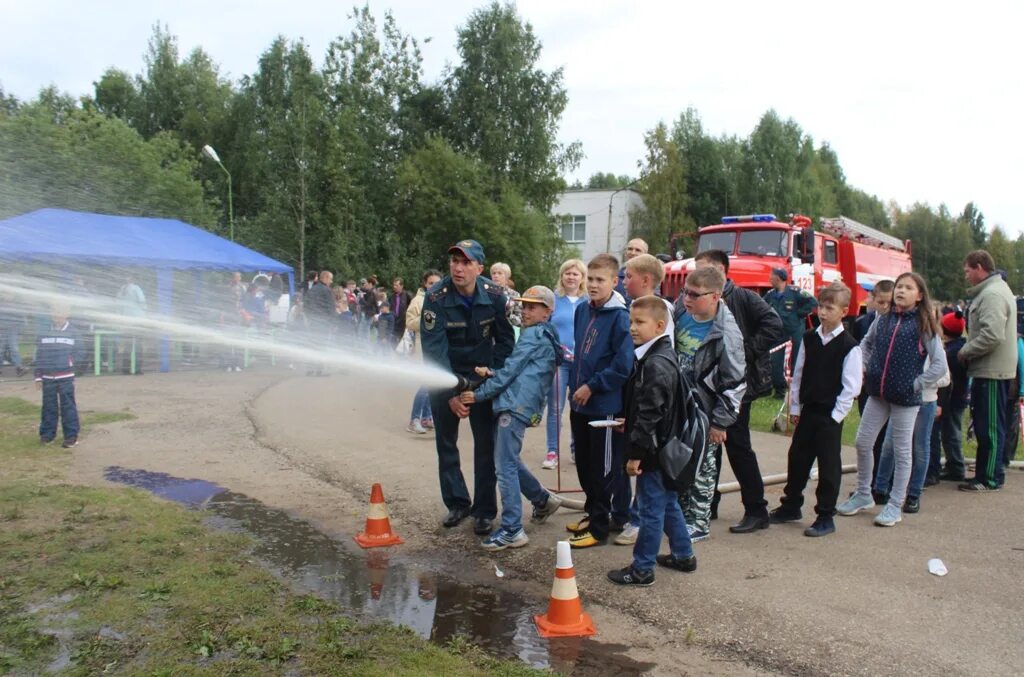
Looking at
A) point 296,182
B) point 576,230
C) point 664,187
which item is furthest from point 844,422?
point 576,230

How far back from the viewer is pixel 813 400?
5848 mm

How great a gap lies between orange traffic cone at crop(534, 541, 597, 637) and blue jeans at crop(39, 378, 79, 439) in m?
6.79

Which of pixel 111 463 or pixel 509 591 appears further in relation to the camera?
pixel 111 463

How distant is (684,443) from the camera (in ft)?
15.9

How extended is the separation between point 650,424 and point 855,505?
2.79 m

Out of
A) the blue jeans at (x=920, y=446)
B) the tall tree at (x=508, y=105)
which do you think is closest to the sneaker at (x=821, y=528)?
the blue jeans at (x=920, y=446)

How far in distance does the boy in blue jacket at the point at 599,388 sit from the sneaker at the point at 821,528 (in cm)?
151

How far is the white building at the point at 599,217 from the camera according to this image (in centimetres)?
5312

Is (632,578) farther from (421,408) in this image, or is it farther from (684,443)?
(421,408)

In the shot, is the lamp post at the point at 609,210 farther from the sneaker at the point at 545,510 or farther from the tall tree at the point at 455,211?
the sneaker at the point at 545,510

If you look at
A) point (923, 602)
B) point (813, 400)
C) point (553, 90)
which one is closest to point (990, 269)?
point (813, 400)

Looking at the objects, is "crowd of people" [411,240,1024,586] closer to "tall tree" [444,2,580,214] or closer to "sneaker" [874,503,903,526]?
"sneaker" [874,503,903,526]

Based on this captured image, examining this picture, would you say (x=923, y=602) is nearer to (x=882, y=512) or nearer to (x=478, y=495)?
(x=882, y=512)

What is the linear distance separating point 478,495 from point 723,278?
2.48m
